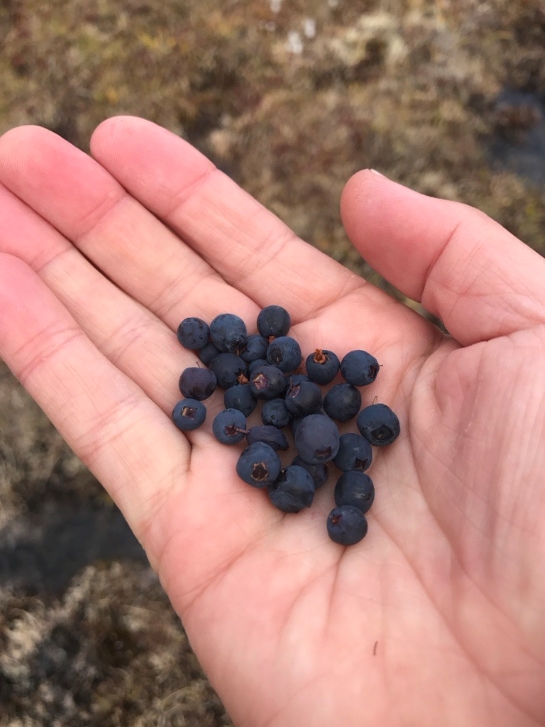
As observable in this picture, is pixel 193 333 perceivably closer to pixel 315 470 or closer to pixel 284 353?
pixel 284 353

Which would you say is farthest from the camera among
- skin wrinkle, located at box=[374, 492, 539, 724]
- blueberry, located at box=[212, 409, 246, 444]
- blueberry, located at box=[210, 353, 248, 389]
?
blueberry, located at box=[210, 353, 248, 389]

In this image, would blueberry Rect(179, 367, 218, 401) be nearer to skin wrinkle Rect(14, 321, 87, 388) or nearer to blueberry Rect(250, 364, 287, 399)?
blueberry Rect(250, 364, 287, 399)

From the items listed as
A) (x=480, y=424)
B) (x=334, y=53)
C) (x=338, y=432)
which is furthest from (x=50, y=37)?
(x=480, y=424)

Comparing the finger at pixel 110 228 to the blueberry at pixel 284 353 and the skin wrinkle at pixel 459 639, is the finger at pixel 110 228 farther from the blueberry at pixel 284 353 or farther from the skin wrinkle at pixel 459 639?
the skin wrinkle at pixel 459 639

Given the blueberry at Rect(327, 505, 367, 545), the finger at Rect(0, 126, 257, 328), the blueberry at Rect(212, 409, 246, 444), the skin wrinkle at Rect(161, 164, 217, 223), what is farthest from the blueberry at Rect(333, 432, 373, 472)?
the skin wrinkle at Rect(161, 164, 217, 223)

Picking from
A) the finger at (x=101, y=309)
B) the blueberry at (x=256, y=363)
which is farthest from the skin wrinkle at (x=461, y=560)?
the finger at (x=101, y=309)
